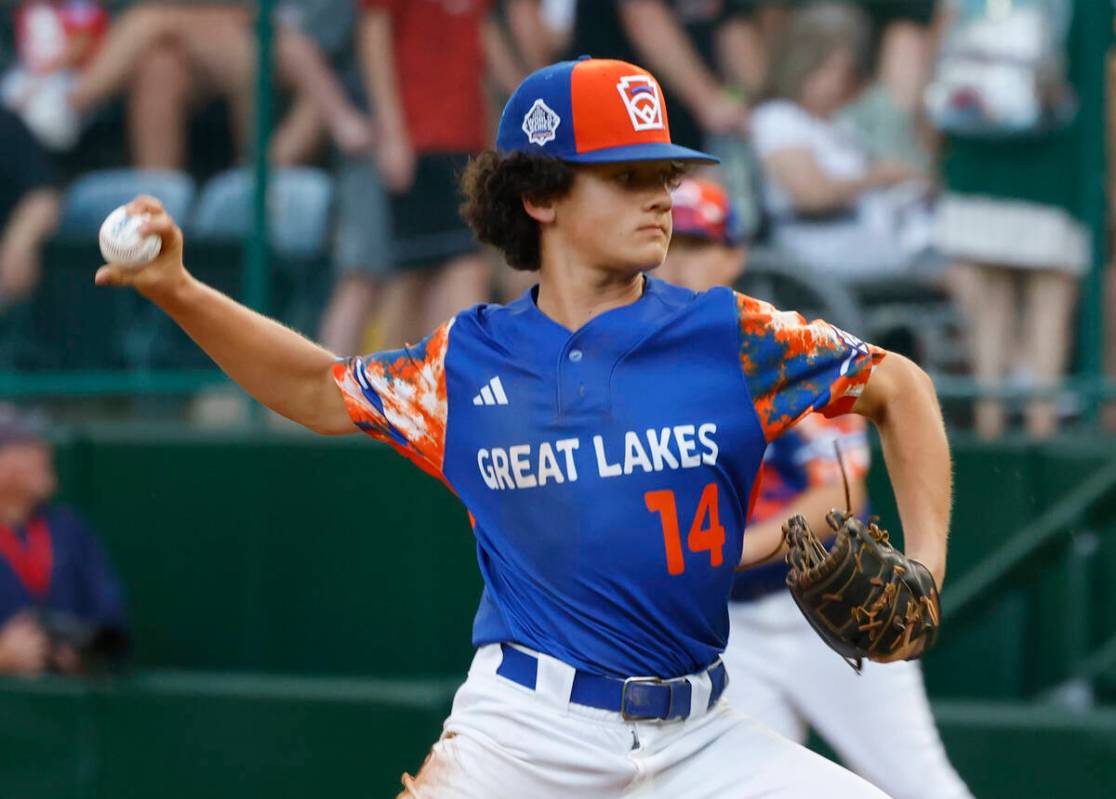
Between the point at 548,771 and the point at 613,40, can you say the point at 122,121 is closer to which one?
the point at 613,40

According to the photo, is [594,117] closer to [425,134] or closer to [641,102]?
[641,102]

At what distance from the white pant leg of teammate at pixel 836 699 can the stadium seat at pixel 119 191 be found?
10.5 ft

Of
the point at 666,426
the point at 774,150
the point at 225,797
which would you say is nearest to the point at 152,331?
the point at 225,797

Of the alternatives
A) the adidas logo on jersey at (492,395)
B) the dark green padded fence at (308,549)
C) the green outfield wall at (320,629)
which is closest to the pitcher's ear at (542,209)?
the adidas logo on jersey at (492,395)

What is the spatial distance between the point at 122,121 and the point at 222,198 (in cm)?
48

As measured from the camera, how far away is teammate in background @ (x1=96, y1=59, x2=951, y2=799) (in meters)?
3.66

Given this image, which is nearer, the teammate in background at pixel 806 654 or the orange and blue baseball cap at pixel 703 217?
the teammate in background at pixel 806 654

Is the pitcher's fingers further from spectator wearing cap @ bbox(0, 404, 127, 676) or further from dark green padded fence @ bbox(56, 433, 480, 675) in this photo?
dark green padded fence @ bbox(56, 433, 480, 675)

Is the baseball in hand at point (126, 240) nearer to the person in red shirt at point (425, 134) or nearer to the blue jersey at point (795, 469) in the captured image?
the blue jersey at point (795, 469)

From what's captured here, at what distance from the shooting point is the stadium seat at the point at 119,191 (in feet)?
25.0

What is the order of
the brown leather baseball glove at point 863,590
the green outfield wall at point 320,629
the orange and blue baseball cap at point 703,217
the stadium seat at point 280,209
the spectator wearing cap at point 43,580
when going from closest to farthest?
the brown leather baseball glove at point 863,590, the orange and blue baseball cap at point 703,217, the green outfield wall at point 320,629, the spectator wearing cap at point 43,580, the stadium seat at point 280,209

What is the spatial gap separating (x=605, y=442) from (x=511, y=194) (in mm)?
635

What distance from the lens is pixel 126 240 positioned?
3572 mm

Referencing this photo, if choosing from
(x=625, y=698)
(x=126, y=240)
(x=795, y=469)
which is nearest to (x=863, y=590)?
(x=625, y=698)
